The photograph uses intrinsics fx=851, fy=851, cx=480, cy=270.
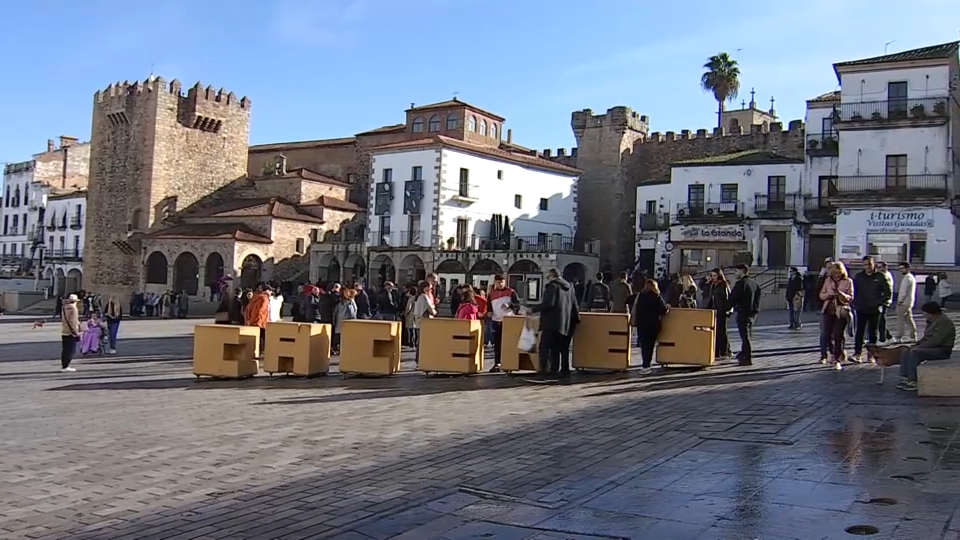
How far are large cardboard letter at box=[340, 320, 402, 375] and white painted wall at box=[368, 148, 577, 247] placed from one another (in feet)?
103

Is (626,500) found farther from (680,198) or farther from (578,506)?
(680,198)

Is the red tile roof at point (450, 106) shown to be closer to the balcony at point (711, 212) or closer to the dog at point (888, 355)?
the balcony at point (711, 212)

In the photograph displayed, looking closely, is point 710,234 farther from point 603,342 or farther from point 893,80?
point 603,342

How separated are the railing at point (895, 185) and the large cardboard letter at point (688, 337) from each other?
25509 mm

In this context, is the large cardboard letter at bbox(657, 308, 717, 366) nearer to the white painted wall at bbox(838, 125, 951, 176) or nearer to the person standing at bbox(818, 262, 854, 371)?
the person standing at bbox(818, 262, 854, 371)

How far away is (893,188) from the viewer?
34.2m

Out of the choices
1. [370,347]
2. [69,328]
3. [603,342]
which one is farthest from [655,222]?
[69,328]

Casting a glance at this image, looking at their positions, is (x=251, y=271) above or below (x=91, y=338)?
above

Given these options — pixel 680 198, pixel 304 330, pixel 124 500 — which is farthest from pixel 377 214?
pixel 124 500

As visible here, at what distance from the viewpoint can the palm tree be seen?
2174 inches

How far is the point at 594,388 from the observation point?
11.0 meters

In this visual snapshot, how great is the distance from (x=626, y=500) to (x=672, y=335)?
717 cm

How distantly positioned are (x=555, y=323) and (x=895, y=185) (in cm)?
2790

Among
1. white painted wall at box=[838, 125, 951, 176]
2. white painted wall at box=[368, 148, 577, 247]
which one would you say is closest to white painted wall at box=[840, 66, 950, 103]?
white painted wall at box=[838, 125, 951, 176]
